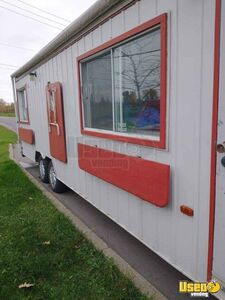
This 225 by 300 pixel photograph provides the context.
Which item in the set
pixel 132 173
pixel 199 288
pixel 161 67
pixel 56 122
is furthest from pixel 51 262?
pixel 56 122

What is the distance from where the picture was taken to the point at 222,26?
1532 mm

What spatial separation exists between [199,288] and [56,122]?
3.46 metres

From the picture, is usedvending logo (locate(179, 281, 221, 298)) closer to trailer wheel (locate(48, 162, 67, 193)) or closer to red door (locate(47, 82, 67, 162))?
red door (locate(47, 82, 67, 162))

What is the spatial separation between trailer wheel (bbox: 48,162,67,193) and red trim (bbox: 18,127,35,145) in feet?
4.08

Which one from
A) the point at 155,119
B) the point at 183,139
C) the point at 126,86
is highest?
the point at 126,86

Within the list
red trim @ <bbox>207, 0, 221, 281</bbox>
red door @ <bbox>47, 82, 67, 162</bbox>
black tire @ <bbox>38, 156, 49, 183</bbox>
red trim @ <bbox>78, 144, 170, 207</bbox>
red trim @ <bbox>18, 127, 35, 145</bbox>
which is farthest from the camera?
red trim @ <bbox>18, 127, 35, 145</bbox>

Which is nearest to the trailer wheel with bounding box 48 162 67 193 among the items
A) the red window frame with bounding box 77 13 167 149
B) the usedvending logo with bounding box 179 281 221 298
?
the red window frame with bounding box 77 13 167 149

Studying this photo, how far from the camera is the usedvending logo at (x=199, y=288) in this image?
178cm

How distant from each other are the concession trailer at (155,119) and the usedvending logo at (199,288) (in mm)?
52

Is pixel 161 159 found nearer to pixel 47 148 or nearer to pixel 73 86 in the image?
pixel 73 86

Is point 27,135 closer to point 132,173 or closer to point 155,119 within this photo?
point 132,173

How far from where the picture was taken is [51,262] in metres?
2.73

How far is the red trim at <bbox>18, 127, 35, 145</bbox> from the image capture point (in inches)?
247

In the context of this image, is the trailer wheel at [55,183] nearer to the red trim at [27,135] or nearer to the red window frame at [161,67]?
the red trim at [27,135]
